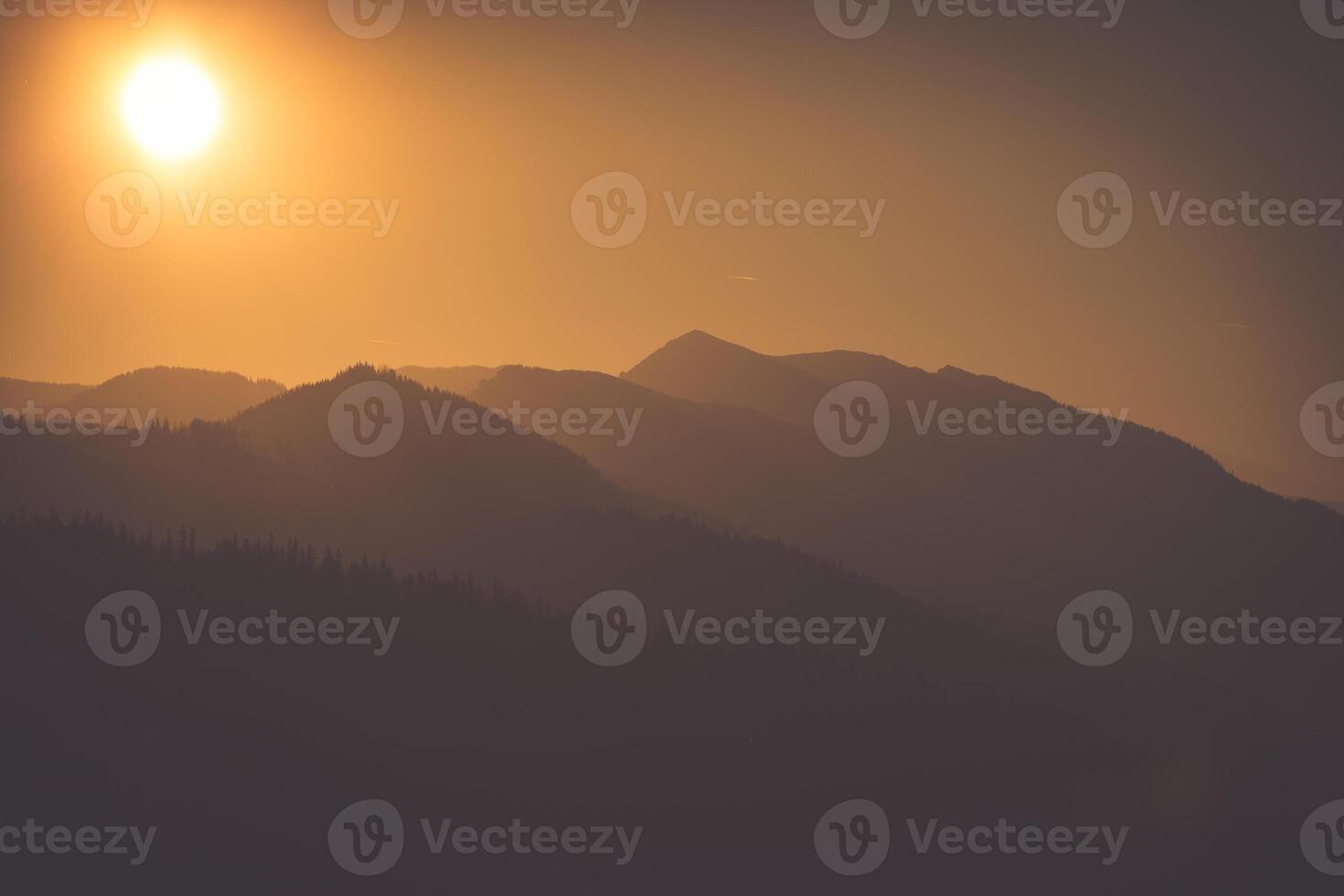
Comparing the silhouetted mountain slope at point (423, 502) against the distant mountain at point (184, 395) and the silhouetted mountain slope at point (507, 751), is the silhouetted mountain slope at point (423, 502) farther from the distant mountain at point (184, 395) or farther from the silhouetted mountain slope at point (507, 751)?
the distant mountain at point (184, 395)

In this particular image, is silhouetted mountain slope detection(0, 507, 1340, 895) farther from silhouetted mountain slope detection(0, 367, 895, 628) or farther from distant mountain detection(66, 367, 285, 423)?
distant mountain detection(66, 367, 285, 423)

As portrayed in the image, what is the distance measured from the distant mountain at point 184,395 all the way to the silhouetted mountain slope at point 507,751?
76.4 meters

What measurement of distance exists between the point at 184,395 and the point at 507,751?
4714 inches

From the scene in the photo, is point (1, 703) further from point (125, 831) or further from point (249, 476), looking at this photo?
point (249, 476)

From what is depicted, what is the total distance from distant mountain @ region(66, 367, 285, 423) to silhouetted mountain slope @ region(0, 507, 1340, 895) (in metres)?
76.4

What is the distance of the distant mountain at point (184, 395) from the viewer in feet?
582

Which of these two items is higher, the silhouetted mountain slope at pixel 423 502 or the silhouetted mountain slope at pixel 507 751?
the silhouetted mountain slope at pixel 423 502

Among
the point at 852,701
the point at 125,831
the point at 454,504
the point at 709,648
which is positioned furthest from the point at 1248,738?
the point at 125,831

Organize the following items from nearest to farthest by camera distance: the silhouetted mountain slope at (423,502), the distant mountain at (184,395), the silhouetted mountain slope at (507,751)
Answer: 1. the silhouetted mountain slope at (507,751)
2. the silhouetted mountain slope at (423,502)
3. the distant mountain at (184,395)

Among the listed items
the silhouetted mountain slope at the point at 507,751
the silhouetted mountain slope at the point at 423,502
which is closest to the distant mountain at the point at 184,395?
the silhouetted mountain slope at the point at 423,502

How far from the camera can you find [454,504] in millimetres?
146625

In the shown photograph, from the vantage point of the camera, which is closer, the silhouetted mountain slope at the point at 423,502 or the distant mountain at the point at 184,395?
the silhouetted mountain slope at the point at 423,502

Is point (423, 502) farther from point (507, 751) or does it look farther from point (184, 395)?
point (184, 395)

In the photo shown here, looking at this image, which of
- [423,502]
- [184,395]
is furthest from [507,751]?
[184,395]
